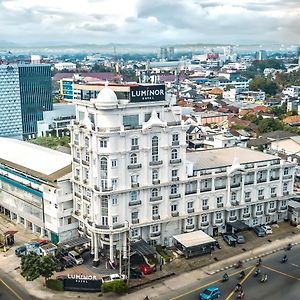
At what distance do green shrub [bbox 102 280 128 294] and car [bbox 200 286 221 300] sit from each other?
252 inches

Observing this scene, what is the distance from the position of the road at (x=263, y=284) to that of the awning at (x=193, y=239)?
14.0ft

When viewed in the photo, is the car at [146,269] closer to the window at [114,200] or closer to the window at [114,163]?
the window at [114,200]

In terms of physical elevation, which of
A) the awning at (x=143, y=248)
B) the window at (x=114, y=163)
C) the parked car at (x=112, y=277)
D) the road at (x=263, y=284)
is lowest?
the road at (x=263, y=284)

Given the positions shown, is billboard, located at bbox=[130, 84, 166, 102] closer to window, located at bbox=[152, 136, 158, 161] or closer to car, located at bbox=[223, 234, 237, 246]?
window, located at bbox=[152, 136, 158, 161]

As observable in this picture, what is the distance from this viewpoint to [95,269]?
43.1 meters

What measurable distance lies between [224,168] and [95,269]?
17.2 metres

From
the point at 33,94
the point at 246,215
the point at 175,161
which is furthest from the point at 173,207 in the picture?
the point at 33,94

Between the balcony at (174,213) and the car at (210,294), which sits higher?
the balcony at (174,213)

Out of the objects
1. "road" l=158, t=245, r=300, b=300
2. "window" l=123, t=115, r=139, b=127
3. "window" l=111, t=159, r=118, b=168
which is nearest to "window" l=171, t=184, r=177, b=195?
Answer: "window" l=111, t=159, r=118, b=168

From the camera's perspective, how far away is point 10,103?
349 feet

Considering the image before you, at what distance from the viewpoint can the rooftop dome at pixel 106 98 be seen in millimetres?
42250

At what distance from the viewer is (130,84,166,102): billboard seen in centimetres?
4378

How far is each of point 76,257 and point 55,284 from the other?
207 inches

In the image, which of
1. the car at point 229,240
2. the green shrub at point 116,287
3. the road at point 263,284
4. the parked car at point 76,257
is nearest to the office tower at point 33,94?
the parked car at point 76,257
